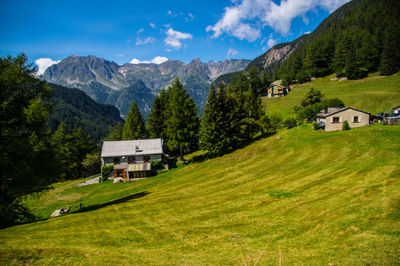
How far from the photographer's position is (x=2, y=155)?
44.5 feet

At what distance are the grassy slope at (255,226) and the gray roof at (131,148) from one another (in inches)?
1024

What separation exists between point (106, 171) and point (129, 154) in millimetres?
5723

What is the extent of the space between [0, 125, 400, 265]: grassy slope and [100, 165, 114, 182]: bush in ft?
91.6

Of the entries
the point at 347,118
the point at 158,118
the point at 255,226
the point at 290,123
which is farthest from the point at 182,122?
the point at 255,226

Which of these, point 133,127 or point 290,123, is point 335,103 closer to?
point 290,123

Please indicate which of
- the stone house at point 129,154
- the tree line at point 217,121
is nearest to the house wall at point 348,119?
the tree line at point 217,121

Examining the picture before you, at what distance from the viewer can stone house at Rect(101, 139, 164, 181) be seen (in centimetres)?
4491

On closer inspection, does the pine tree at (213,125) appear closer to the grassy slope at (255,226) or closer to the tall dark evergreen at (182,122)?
the tall dark evergreen at (182,122)

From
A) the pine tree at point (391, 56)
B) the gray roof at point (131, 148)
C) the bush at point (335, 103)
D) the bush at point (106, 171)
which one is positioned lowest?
the bush at point (106, 171)

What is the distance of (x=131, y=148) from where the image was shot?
46906 mm

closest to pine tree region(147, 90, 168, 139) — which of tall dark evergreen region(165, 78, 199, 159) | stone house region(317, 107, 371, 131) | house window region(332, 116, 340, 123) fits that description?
tall dark evergreen region(165, 78, 199, 159)

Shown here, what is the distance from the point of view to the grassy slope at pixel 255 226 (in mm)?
9180

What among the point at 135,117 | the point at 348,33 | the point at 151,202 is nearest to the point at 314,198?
the point at 151,202

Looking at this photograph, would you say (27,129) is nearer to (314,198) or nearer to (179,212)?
(179,212)
